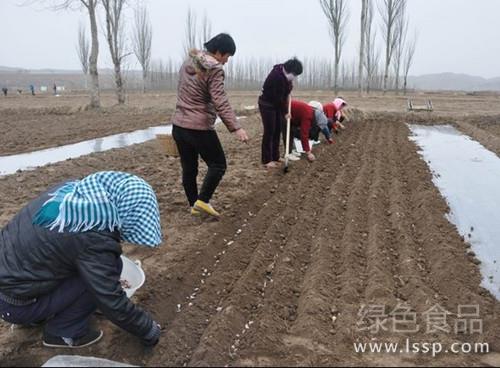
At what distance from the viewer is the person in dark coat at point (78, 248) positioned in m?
2.30

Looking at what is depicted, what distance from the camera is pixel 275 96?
21.0ft

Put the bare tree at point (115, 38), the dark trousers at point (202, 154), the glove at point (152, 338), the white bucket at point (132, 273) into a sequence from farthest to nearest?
the bare tree at point (115, 38), the dark trousers at point (202, 154), the white bucket at point (132, 273), the glove at point (152, 338)

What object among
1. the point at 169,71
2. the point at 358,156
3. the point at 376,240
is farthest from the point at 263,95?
the point at 169,71

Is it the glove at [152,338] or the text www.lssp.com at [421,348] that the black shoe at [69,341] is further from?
the text www.lssp.com at [421,348]

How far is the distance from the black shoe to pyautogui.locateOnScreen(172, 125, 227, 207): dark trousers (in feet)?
6.89

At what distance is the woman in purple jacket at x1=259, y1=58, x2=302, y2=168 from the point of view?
249 inches

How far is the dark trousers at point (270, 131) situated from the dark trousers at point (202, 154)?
2111 mm

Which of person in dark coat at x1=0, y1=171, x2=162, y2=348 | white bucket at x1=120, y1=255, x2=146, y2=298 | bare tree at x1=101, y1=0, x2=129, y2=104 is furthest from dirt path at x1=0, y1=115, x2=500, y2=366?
bare tree at x1=101, y1=0, x2=129, y2=104

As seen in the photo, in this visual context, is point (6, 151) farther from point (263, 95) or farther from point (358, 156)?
point (358, 156)

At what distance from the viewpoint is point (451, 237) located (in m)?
4.16

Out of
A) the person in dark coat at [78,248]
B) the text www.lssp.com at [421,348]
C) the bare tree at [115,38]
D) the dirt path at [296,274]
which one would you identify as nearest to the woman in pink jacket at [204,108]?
the dirt path at [296,274]

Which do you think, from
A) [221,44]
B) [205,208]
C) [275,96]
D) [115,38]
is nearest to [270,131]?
[275,96]

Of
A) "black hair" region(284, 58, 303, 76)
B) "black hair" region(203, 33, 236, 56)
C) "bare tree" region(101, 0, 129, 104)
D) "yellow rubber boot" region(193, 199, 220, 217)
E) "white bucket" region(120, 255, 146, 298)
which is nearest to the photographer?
"white bucket" region(120, 255, 146, 298)

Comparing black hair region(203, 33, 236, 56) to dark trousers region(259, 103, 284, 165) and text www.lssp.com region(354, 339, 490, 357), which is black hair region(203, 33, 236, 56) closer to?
dark trousers region(259, 103, 284, 165)
